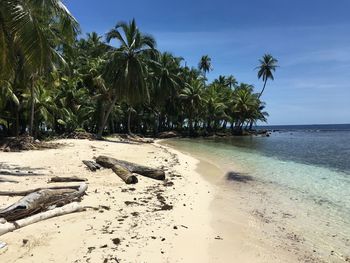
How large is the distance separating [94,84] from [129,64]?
774 centimetres

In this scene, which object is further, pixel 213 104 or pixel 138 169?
pixel 213 104

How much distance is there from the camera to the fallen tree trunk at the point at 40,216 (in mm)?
5479

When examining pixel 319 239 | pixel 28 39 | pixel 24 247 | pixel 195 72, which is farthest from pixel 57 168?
pixel 195 72

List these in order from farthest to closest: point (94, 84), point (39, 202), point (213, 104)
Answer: point (213, 104) < point (94, 84) < point (39, 202)

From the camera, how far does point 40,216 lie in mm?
6145

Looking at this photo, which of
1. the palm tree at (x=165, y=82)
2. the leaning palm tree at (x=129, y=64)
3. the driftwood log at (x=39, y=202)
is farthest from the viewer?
the palm tree at (x=165, y=82)

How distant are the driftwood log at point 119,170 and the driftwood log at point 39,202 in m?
2.51

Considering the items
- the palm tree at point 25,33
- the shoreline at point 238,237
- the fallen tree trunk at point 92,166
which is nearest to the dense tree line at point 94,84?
the palm tree at point 25,33

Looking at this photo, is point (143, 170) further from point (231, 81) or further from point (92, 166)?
point (231, 81)

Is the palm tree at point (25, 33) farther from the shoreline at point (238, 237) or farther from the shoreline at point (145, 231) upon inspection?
the shoreline at point (238, 237)

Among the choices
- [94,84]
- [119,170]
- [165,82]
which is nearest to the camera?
[119,170]

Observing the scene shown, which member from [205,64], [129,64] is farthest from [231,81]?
[129,64]

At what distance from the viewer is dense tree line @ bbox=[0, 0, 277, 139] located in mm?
9930

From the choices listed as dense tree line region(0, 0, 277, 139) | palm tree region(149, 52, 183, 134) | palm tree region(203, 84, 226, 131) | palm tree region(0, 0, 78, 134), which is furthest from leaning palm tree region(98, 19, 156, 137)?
palm tree region(203, 84, 226, 131)
